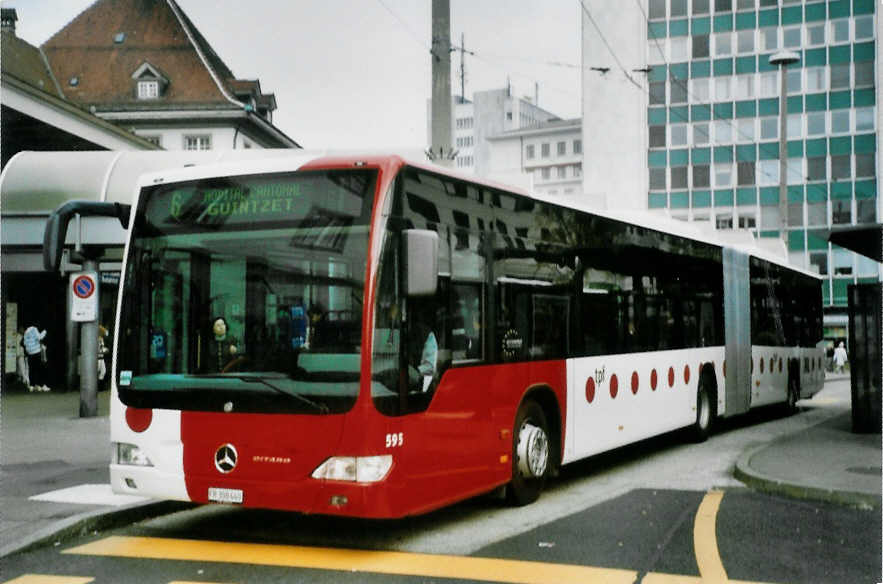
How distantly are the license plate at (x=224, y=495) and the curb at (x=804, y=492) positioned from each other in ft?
17.6

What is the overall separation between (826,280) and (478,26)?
48.4m

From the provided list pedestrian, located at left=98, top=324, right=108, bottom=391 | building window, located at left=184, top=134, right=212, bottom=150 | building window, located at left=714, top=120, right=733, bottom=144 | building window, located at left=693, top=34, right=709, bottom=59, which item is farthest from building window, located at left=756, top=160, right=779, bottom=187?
pedestrian, located at left=98, top=324, right=108, bottom=391

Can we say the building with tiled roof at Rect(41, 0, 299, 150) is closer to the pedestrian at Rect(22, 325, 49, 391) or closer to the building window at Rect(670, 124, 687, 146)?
the building window at Rect(670, 124, 687, 146)

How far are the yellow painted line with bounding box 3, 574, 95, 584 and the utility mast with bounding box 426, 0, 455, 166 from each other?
24.1ft

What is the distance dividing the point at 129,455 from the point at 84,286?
355 inches

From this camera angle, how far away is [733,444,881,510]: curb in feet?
31.0

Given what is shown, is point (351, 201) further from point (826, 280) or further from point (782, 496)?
point (826, 280)

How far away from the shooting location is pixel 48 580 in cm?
689

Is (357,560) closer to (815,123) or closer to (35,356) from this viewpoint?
(35,356)

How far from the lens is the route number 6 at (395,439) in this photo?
7.38 m

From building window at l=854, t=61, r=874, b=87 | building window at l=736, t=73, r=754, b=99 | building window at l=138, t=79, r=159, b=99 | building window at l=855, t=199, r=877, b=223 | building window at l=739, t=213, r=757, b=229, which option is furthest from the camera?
building window at l=739, t=213, r=757, b=229

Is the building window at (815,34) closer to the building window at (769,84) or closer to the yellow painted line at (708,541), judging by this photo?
the building window at (769,84)

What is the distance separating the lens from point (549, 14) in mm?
15195

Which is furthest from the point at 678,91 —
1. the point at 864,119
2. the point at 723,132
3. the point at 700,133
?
the point at 864,119
